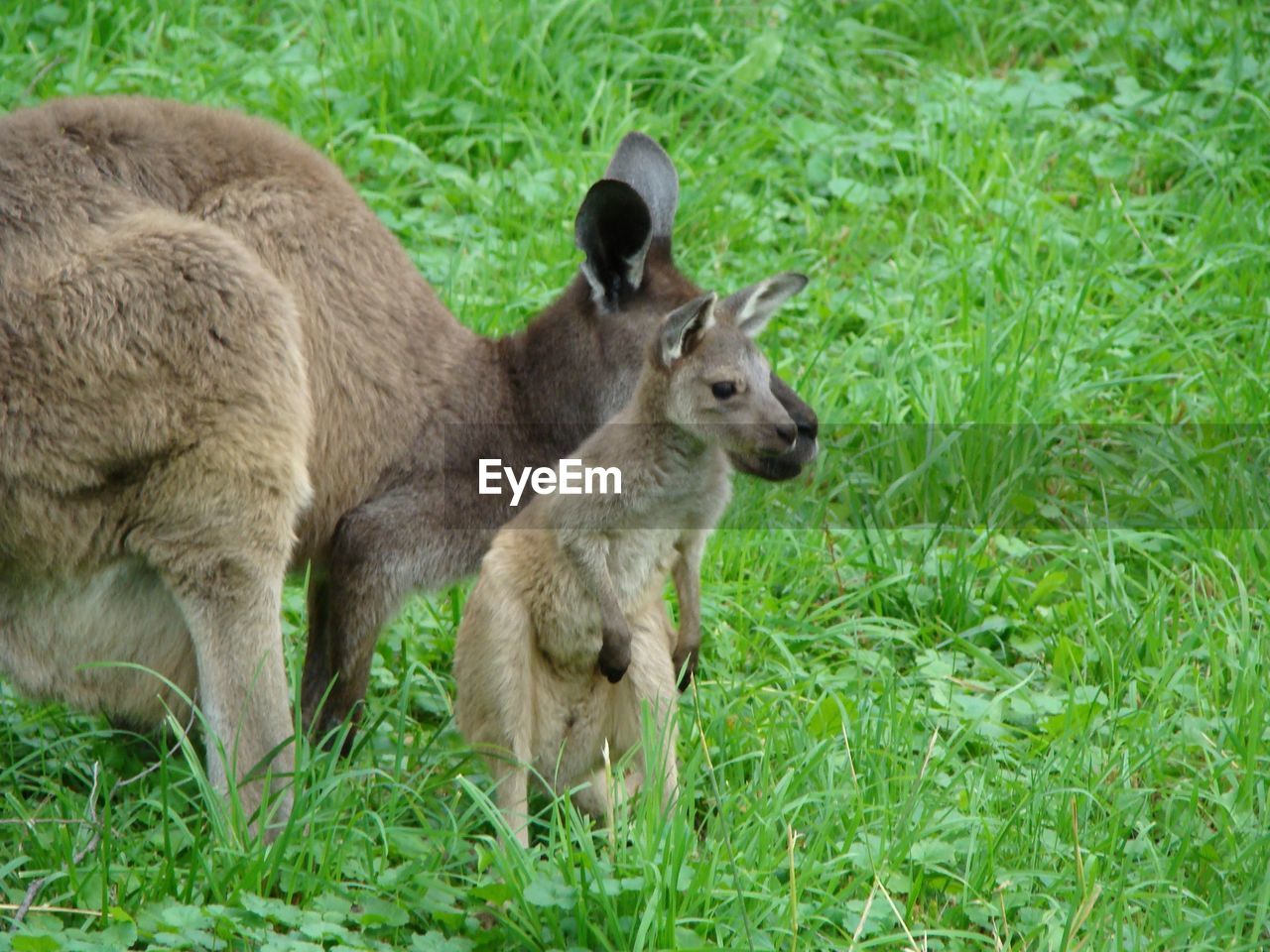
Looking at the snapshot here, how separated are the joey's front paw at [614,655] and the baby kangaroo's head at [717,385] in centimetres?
47

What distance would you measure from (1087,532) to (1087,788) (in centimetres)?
142

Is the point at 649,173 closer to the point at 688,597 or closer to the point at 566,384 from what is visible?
the point at 566,384

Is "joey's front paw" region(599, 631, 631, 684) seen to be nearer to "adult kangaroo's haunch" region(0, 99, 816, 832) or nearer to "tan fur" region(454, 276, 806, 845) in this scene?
"tan fur" region(454, 276, 806, 845)

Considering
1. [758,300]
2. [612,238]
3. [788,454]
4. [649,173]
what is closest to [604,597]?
[788,454]

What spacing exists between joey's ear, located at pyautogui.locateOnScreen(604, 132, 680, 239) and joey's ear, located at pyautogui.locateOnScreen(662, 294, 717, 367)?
3.22 ft

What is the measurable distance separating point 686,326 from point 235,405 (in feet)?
3.22

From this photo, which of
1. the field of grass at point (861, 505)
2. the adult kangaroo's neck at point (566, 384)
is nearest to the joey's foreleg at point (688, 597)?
the field of grass at point (861, 505)

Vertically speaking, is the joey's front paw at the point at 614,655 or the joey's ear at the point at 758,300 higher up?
the joey's ear at the point at 758,300

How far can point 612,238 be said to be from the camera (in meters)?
4.47

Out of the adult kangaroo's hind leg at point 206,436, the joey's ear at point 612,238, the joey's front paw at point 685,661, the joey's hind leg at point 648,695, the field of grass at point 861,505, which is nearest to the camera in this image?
the field of grass at point 861,505

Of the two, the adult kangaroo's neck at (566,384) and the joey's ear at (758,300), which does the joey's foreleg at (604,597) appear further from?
the adult kangaroo's neck at (566,384)

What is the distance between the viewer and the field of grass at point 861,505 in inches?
140

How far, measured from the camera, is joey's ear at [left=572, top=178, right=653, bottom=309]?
4.35 meters

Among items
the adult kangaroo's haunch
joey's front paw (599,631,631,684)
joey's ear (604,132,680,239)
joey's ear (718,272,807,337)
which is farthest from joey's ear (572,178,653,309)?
joey's front paw (599,631,631,684)
